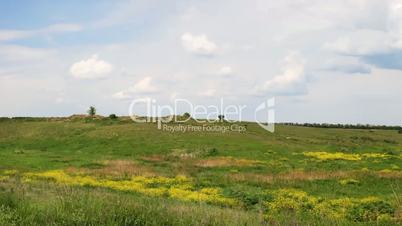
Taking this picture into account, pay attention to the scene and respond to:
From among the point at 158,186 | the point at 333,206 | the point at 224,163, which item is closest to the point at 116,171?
the point at 158,186

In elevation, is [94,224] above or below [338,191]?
above

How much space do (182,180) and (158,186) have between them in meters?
3.23

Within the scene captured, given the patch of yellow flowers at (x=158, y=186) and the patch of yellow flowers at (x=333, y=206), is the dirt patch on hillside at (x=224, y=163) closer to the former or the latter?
the patch of yellow flowers at (x=158, y=186)

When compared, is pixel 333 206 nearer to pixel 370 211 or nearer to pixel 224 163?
pixel 370 211

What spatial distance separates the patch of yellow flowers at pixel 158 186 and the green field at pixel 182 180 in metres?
0.06

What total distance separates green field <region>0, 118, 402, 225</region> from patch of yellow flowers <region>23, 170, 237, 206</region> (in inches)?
2.5

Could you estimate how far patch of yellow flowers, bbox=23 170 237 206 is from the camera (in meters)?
24.4

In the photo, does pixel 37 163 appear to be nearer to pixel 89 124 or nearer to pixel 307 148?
pixel 307 148

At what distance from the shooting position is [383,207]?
20.6 meters

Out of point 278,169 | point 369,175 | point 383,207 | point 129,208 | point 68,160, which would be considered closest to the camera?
point 129,208

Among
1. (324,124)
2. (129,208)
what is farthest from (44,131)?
(324,124)

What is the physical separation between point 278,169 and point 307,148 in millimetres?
22113

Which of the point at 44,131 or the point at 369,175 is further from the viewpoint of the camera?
the point at 44,131

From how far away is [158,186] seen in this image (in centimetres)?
3000
